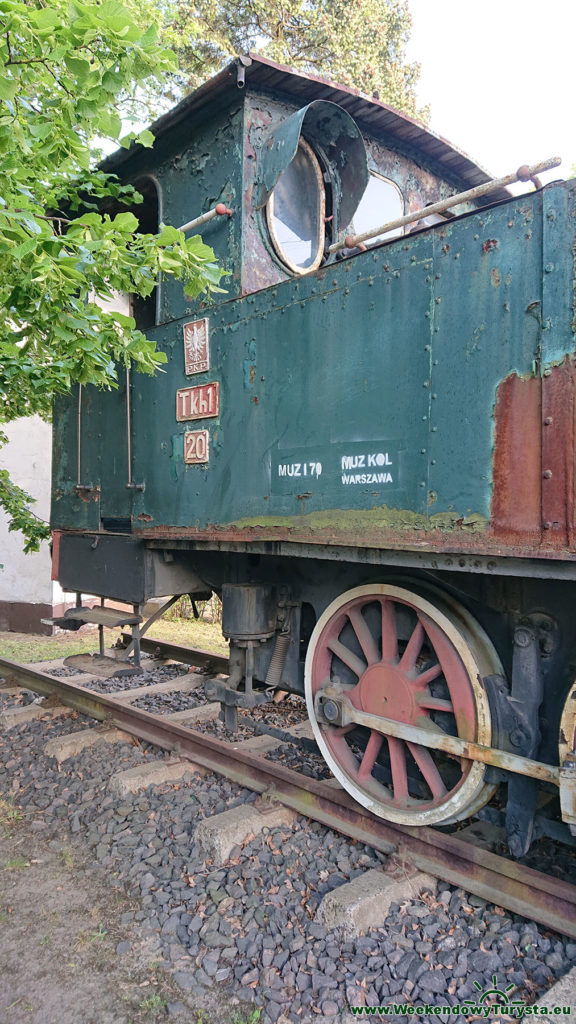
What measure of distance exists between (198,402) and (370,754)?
2.23 meters

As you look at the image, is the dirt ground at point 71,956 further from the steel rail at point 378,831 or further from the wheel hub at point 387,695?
the wheel hub at point 387,695

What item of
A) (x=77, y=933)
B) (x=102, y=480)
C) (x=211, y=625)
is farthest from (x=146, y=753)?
(x=211, y=625)

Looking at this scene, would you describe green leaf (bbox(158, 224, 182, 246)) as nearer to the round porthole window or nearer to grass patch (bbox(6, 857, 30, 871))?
the round porthole window

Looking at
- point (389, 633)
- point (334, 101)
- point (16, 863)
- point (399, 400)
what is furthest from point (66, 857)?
point (334, 101)

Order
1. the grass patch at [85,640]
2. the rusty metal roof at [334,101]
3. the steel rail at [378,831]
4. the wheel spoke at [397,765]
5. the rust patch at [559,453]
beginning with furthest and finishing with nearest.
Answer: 1. the grass patch at [85,640]
2. the rusty metal roof at [334,101]
3. the wheel spoke at [397,765]
4. the steel rail at [378,831]
5. the rust patch at [559,453]

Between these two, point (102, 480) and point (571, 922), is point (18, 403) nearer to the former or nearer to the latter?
point (102, 480)

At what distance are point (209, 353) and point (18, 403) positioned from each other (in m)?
3.40

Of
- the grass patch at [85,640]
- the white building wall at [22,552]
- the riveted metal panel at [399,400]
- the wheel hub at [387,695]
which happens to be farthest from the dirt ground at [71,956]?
the white building wall at [22,552]

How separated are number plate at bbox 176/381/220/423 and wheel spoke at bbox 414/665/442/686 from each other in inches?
73.9

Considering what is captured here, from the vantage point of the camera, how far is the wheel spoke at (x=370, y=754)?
3.24m

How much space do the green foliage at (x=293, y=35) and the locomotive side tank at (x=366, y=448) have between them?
33.5 ft

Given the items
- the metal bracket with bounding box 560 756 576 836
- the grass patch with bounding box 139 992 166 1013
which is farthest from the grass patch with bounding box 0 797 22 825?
the metal bracket with bounding box 560 756 576 836

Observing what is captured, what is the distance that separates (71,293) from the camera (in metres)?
2.86

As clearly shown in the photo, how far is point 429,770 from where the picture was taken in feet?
9.96
